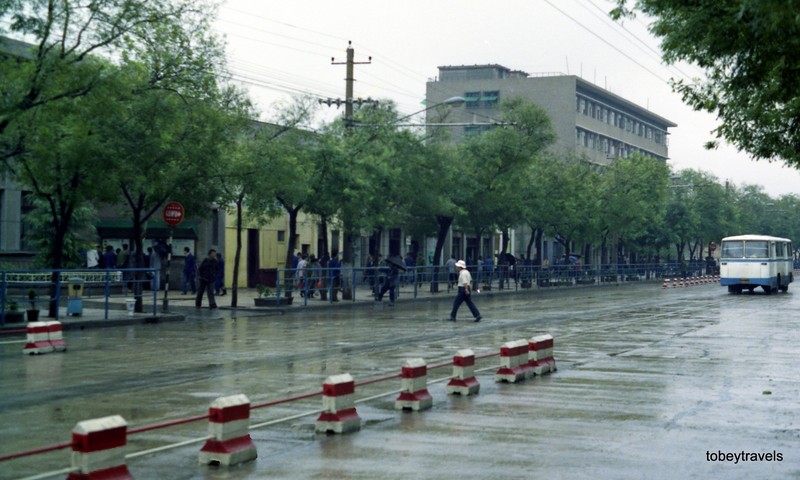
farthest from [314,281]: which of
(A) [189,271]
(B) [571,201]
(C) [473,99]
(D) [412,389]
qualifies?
(C) [473,99]

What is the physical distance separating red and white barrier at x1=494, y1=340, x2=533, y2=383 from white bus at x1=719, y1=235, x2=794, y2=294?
128ft

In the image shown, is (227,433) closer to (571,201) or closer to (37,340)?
(37,340)

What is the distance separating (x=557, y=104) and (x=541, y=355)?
83.9 m

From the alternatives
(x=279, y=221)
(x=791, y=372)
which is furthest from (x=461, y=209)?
(x=791, y=372)

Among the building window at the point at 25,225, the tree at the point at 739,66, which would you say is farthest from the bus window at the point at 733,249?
the tree at the point at 739,66

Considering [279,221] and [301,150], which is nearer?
[301,150]

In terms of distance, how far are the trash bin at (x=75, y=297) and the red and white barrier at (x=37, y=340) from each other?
23.4 feet

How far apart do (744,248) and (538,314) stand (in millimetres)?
23711

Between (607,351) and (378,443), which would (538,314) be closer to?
(607,351)

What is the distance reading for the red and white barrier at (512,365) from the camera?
14.6 m

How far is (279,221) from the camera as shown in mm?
52969

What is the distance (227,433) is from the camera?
873 cm

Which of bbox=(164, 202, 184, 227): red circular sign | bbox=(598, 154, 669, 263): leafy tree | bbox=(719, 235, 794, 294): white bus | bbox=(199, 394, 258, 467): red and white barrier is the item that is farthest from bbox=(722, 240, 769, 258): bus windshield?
bbox=(199, 394, 258, 467): red and white barrier

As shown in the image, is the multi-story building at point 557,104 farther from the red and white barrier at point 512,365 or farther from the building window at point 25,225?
the red and white barrier at point 512,365
